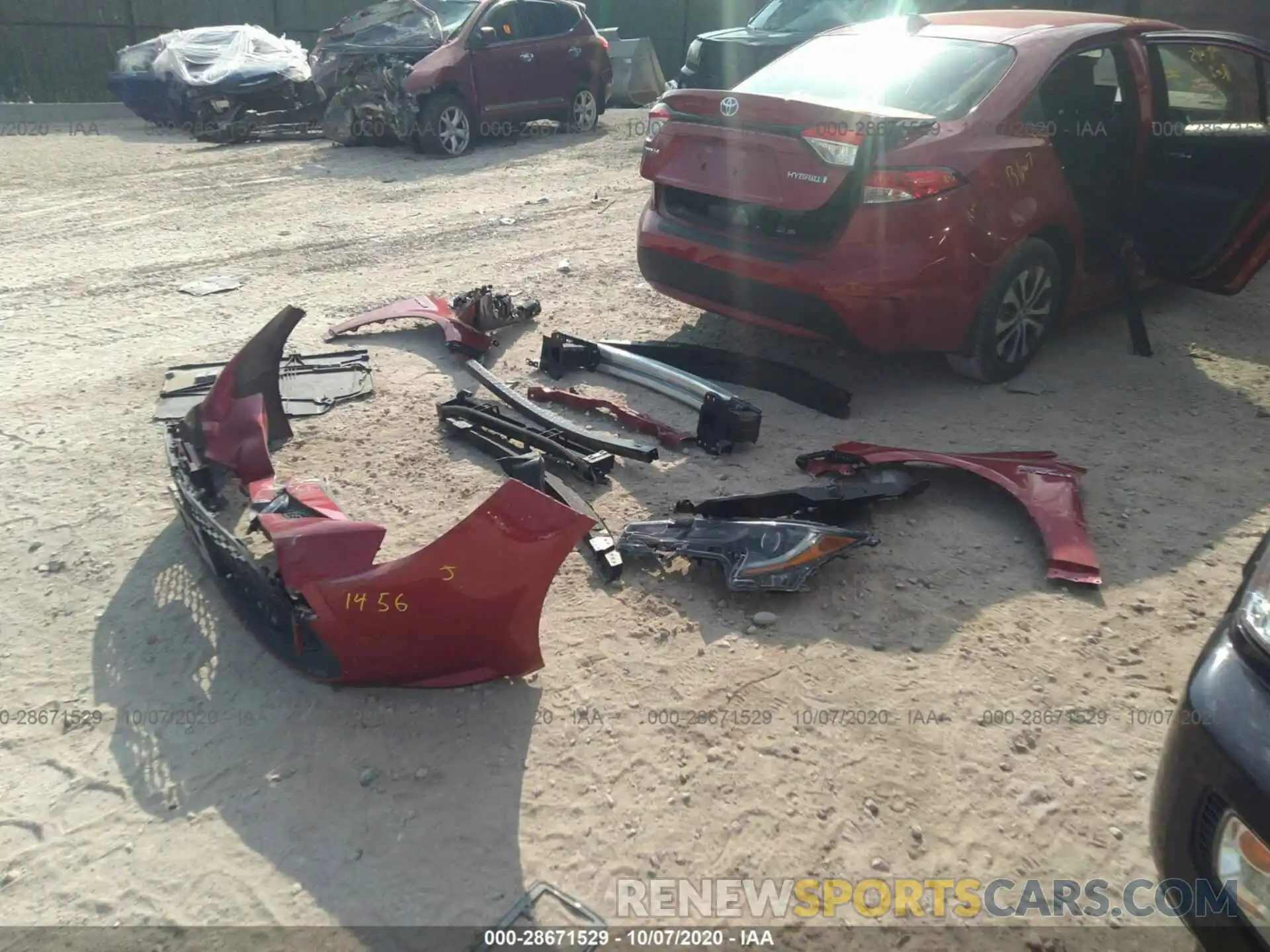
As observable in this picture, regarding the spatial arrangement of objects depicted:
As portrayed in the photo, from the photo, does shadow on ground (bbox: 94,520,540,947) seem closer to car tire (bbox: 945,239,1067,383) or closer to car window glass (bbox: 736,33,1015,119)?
car tire (bbox: 945,239,1067,383)

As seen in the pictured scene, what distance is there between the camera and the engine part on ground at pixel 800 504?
365 centimetres

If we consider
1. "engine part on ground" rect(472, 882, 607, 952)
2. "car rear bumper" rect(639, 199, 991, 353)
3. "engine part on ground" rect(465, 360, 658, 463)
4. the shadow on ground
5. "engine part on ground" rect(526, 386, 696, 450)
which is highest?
"car rear bumper" rect(639, 199, 991, 353)

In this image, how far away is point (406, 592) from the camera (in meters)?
2.65

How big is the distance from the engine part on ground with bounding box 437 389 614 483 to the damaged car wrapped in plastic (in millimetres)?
10086

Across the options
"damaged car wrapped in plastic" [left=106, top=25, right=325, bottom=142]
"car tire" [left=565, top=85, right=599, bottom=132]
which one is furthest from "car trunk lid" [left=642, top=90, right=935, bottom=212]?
"damaged car wrapped in plastic" [left=106, top=25, right=325, bottom=142]

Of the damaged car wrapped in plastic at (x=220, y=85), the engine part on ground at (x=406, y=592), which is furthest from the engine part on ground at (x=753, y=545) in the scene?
the damaged car wrapped in plastic at (x=220, y=85)

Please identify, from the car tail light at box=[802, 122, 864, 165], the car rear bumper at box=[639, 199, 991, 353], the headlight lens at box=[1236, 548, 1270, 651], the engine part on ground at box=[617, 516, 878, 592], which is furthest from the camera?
the car rear bumper at box=[639, 199, 991, 353]

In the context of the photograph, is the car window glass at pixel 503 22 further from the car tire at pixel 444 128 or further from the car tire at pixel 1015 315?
the car tire at pixel 1015 315

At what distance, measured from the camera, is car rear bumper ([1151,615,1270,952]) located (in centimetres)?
169

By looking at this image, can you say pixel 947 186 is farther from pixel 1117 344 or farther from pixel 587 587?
pixel 587 587

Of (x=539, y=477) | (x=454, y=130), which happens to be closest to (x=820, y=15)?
(x=454, y=130)

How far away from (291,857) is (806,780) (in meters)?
1.37

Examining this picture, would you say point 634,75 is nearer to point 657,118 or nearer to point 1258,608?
point 657,118

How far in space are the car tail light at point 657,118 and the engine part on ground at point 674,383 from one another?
46.0 inches
